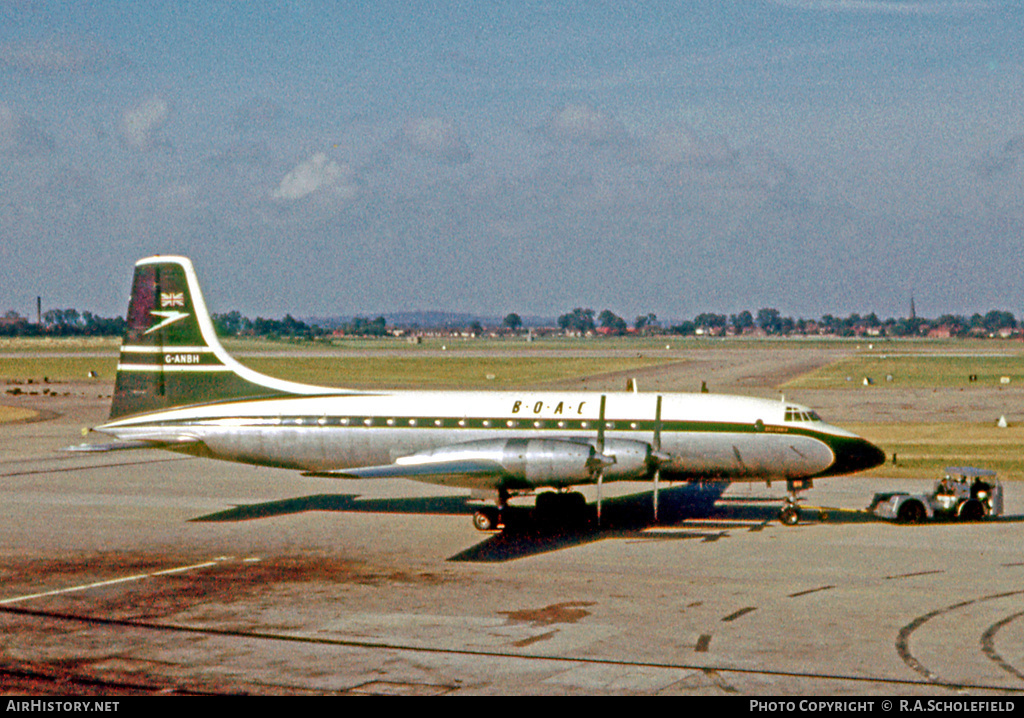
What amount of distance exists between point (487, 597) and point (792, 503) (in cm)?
1332

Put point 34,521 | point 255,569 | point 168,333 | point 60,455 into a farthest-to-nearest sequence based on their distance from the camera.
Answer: point 60,455 < point 168,333 < point 34,521 < point 255,569

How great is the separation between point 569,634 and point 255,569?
31.3 ft

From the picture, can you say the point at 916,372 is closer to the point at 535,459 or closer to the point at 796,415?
the point at 796,415

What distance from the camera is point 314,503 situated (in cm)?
3606

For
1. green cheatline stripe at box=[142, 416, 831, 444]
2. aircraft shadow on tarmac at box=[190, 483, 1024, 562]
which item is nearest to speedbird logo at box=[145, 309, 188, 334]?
green cheatline stripe at box=[142, 416, 831, 444]

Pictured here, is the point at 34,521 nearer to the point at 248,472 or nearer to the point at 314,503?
the point at 314,503

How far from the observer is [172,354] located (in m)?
34.3

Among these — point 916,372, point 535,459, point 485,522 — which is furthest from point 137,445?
point 916,372

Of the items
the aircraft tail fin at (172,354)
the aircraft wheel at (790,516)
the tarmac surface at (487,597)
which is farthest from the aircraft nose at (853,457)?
the aircraft tail fin at (172,354)

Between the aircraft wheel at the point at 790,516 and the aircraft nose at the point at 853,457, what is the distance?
1665mm

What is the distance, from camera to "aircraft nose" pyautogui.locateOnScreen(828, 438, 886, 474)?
30719 mm

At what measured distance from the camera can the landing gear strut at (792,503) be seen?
31391 mm

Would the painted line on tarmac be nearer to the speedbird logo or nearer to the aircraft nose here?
the speedbird logo
